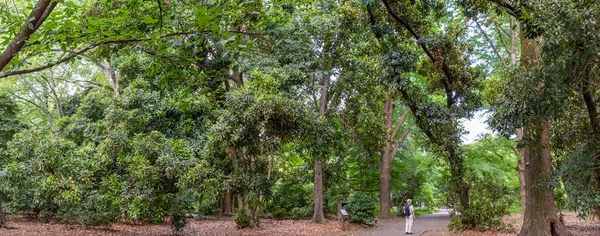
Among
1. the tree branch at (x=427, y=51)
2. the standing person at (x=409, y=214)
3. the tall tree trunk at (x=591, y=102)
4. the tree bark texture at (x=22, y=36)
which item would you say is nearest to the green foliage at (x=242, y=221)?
the standing person at (x=409, y=214)

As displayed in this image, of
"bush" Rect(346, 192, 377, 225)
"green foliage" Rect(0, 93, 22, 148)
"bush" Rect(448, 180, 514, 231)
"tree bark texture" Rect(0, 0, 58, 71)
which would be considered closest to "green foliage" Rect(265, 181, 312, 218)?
"bush" Rect(346, 192, 377, 225)

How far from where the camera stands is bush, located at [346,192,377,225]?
14.6 meters

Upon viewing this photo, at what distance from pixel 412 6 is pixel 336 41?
4.07 metres

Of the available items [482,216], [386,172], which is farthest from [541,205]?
[386,172]

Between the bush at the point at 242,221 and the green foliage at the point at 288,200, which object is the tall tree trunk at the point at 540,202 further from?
the green foliage at the point at 288,200

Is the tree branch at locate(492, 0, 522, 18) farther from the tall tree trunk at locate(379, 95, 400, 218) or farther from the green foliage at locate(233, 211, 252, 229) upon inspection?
the tall tree trunk at locate(379, 95, 400, 218)

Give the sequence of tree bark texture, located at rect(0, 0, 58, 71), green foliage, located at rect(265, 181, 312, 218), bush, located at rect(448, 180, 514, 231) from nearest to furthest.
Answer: tree bark texture, located at rect(0, 0, 58, 71), bush, located at rect(448, 180, 514, 231), green foliage, located at rect(265, 181, 312, 218)

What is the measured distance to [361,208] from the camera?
14609 mm

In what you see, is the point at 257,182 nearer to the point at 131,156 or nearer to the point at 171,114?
the point at 131,156

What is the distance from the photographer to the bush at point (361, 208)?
47.9 feet

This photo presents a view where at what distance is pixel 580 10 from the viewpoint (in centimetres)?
557

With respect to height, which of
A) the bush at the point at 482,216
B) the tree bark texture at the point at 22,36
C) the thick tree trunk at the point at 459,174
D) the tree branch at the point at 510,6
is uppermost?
the tree branch at the point at 510,6

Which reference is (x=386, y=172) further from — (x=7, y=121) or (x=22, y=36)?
(x=22, y=36)

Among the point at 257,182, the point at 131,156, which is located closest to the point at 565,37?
the point at 257,182
